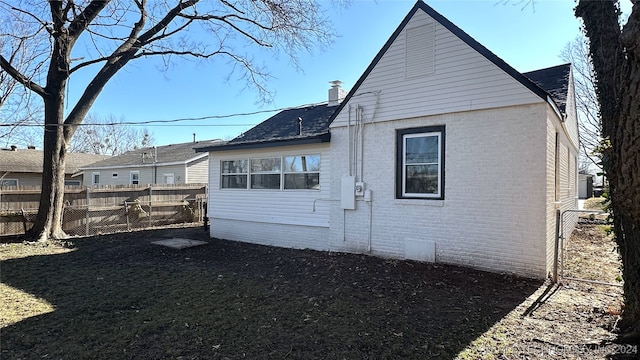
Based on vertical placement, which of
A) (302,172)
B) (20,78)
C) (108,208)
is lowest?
(108,208)

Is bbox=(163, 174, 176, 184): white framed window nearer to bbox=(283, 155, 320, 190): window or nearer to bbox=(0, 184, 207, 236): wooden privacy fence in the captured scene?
bbox=(0, 184, 207, 236): wooden privacy fence

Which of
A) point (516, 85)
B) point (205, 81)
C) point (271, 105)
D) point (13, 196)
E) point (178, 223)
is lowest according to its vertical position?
point (178, 223)

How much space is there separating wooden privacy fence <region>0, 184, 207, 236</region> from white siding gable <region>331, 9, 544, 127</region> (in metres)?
11.0

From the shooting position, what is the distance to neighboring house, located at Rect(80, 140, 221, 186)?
2298 cm

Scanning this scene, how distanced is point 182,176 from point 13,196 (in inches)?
435

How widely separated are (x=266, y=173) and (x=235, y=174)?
4.59ft

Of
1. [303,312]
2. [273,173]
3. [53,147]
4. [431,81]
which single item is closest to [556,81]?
[431,81]

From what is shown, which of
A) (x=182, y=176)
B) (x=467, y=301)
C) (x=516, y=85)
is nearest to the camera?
(x=467, y=301)

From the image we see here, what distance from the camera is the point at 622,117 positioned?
2842 mm

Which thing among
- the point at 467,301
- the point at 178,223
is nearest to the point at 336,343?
the point at 467,301

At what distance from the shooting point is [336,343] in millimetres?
3980

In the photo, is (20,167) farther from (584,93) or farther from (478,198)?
(584,93)

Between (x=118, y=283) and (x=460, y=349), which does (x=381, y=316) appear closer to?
(x=460, y=349)

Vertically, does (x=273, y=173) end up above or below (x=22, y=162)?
below
